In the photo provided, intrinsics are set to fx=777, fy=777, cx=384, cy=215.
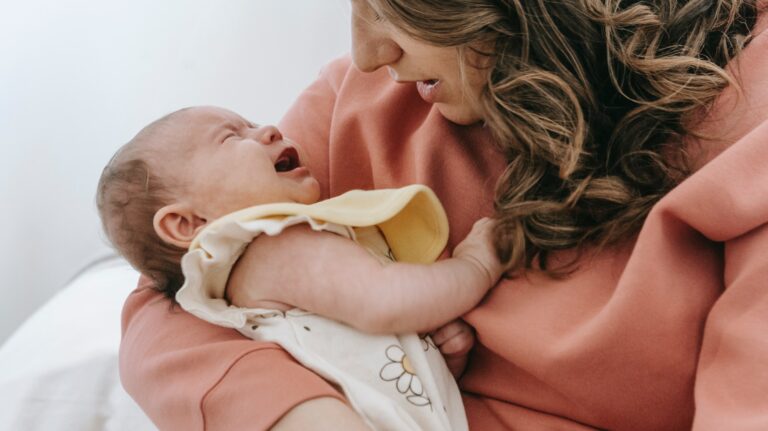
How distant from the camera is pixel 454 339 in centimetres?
94

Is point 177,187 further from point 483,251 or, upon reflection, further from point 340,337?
point 483,251

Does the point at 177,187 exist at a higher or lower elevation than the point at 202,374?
higher

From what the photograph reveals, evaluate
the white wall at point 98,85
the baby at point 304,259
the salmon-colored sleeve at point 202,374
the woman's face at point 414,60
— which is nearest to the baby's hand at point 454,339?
the baby at point 304,259

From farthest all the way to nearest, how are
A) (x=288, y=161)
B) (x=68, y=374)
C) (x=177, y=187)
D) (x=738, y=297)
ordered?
(x=68, y=374), (x=288, y=161), (x=177, y=187), (x=738, y=297)

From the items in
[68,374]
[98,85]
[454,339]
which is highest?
[98,85]

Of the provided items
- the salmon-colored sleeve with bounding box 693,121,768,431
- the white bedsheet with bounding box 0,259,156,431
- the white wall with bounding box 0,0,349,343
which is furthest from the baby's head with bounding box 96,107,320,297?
the white wall with bounding box 0,0,349,343

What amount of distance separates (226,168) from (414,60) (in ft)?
0.91

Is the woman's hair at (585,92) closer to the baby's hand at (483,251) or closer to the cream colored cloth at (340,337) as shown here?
the baby's hand at (483,251)

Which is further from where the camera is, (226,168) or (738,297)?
(226,168)

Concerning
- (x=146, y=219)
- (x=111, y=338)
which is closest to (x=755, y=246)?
(x=146, y=219)

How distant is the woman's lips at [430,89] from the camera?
39.7 inches

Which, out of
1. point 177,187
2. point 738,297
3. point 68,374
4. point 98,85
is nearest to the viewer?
point 738,297

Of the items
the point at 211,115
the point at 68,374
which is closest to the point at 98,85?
the point at 68,374

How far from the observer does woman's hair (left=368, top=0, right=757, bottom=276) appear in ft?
2.85
